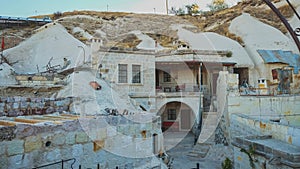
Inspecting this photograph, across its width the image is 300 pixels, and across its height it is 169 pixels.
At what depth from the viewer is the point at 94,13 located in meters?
45.0

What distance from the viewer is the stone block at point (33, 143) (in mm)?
2938

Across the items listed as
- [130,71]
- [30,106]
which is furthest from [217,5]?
[30,106]

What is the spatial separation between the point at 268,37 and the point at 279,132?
18982 millimetres

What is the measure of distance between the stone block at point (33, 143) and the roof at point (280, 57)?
19685 mm

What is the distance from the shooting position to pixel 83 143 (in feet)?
11.5

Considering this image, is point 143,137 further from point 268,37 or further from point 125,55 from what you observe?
point 268,37

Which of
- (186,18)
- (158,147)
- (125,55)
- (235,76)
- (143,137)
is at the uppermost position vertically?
(186,18)

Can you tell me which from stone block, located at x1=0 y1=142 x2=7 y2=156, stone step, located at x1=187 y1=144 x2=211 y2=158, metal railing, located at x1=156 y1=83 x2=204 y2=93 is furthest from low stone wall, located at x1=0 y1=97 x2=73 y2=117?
metal railing, located at x1=156 y1=83 x2=204 y2=93

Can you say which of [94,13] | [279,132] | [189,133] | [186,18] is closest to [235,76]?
[189,133]

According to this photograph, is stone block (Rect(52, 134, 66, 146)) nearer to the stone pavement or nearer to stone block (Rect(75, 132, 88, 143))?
stone block (Rect(75, 132, 88, 143))

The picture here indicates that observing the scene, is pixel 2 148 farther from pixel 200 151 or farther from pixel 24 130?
pixel 200 151

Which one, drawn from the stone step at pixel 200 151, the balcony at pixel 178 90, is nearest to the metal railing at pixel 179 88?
the balcony at pixel 178 90

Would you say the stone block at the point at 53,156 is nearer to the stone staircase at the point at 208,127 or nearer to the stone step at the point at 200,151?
the stone step at the point at 200,151

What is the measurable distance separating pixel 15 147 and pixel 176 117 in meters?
16.6
